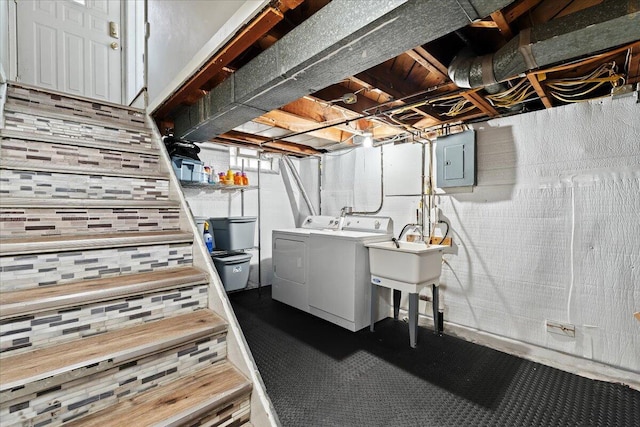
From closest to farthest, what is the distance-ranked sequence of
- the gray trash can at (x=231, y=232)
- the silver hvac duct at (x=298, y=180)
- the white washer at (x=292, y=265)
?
the white washer at (x=292, y=265) < the gray trash can at (x=231, y=232) < the silver hvac duct at (x=298, y=180)

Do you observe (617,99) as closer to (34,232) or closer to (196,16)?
(196,16)

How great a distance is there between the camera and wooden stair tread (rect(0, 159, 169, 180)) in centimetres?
143

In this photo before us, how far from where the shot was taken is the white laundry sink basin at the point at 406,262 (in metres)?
2.41

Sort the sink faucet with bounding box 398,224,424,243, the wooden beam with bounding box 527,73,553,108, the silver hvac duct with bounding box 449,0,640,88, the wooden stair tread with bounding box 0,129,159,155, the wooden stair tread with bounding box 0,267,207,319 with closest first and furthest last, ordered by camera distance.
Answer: the wooden stair tread with bounding box 0,267,207,319
the silver hvac duct with bounding box 449,0,640,88
the wooden stair tread with bounding box 0,129,159,155
the wooden beam with bounding box 527,73,553,108
the sink faucet with bounding box 398,224,424,243

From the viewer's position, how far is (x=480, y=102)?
223 cm

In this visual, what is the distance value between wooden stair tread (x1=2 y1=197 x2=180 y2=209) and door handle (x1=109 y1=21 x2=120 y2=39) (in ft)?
9.32

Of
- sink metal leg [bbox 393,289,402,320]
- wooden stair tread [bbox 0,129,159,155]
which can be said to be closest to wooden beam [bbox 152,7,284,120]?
wooden stair tread [bbox 0,129,159,155]

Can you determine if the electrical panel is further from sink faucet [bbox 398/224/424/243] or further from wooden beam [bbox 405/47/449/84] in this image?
wooden beam [bbox 405/47/449/84]

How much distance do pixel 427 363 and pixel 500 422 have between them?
636mm

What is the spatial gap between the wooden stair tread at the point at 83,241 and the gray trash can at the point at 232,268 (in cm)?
171

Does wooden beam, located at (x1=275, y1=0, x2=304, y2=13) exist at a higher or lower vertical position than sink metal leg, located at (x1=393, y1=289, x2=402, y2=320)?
higher

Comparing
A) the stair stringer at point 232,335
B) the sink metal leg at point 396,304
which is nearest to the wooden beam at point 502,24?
the stair stringer at point 232,335

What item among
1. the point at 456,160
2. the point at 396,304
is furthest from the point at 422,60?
the point at 396,304

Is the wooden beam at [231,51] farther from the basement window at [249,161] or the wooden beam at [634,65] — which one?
the wooden beam at [634,65]
